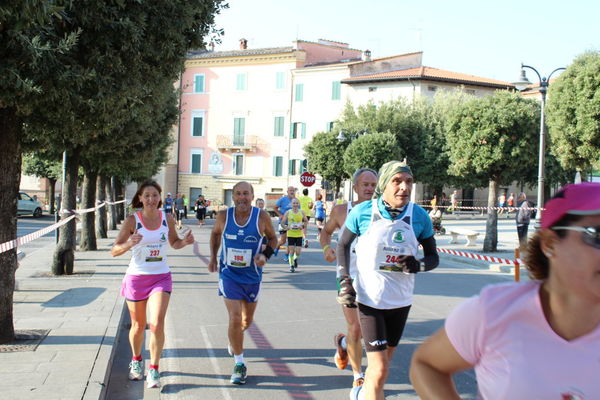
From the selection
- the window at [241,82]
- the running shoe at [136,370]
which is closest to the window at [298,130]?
the window at [241,82]

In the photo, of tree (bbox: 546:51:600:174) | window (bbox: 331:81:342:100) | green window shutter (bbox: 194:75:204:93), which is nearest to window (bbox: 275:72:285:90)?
window (bbox: 331:81:342:100)

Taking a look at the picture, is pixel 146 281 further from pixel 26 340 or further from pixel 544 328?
pixel 544 328

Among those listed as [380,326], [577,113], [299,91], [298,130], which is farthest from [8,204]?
[299,91]

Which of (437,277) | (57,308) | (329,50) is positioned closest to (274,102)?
(329,50)

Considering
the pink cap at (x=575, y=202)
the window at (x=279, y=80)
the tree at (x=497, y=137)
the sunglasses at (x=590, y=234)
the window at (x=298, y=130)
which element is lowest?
the sunglasses at (x=590, y=234)

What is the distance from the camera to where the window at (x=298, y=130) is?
59688mm

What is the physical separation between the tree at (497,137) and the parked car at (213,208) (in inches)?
1153

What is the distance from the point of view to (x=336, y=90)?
190 feet

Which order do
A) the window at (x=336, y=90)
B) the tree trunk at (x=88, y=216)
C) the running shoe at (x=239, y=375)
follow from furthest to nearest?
→ the window at (x=336, y=90)
the tree trunk at (x=88, y=216)
the running shoe at (x=239, y=375)

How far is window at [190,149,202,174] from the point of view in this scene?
65.2 m

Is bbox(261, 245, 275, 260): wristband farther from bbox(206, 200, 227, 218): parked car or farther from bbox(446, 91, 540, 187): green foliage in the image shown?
bbox(206, 200, 227, 218): parked car

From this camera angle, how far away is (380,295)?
5.20 metres

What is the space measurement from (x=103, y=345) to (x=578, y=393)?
6379 mm

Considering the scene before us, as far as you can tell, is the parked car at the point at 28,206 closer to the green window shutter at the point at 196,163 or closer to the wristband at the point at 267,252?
the green window shutter at the point at 196,163
